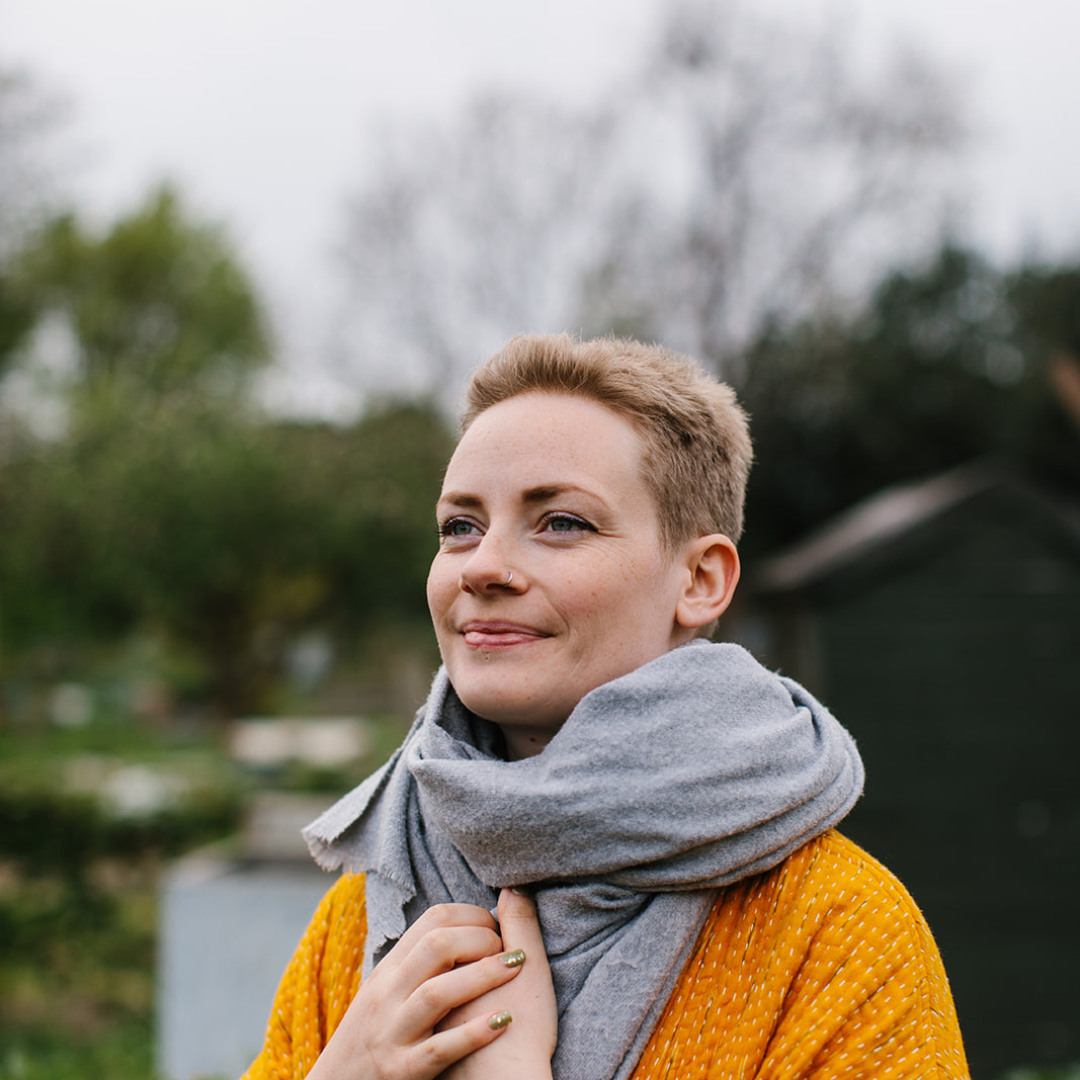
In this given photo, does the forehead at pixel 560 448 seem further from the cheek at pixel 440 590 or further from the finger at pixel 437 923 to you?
the finger at pixel 437 923

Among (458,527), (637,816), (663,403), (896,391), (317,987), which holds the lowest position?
(896,391)

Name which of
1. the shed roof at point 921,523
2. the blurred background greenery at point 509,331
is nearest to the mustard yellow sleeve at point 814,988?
the shed roof at point 921,523

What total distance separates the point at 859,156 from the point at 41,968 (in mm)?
13397

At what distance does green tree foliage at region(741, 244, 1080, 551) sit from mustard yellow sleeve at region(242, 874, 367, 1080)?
1531 centimetres

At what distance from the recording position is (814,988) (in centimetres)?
119

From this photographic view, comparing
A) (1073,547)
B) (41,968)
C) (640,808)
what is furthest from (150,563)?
Result: (640,808)

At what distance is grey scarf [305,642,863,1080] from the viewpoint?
1.20 meters

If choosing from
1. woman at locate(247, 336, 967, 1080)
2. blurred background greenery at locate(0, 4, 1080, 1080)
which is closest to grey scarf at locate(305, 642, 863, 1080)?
woman at locate(247, 336, 967, 1080)

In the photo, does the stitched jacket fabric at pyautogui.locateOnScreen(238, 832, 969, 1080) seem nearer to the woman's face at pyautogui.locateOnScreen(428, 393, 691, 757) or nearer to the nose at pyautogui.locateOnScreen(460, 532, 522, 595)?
the woman's face at pyautogui.locateOnScreen(428, 393, 691, 757)

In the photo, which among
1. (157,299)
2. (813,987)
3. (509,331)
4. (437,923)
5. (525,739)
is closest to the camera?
(813,987)

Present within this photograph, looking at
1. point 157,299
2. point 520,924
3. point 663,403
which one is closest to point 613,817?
point 520,924

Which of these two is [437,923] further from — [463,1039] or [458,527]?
[458,527]

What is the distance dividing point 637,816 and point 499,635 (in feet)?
0.94

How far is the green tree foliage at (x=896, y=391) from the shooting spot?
16484 mm
